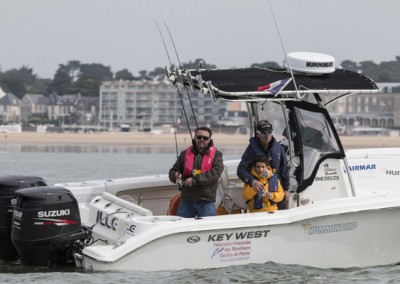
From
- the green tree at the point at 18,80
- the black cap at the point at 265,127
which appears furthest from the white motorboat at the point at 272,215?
the green tree at the point at 18,80

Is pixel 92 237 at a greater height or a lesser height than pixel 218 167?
lesser

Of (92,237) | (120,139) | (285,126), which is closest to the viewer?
(92,237)

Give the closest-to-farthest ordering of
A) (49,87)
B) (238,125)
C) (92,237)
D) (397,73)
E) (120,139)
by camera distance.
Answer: (92,237) < (120,139) < (238,125) < (397,73) < (49,87)

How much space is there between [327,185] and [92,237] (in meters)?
2.23

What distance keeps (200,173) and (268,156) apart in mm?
636

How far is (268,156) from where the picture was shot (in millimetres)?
9219

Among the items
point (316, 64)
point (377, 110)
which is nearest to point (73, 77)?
point (377, 110)

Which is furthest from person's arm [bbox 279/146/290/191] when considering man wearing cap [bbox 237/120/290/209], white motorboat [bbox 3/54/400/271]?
white motorboat [bbox 3/54/400/271]

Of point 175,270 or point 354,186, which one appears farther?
point 354,186

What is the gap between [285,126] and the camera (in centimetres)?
966

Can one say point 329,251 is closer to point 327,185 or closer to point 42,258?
point 327,185

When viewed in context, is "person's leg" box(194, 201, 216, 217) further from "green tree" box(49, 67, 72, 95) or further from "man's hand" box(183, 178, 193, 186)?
"green tree" box(49, 67, 72, 95)

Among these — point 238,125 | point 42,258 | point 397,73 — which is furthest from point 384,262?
point 397,73

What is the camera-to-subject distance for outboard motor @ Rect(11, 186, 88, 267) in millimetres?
8508
